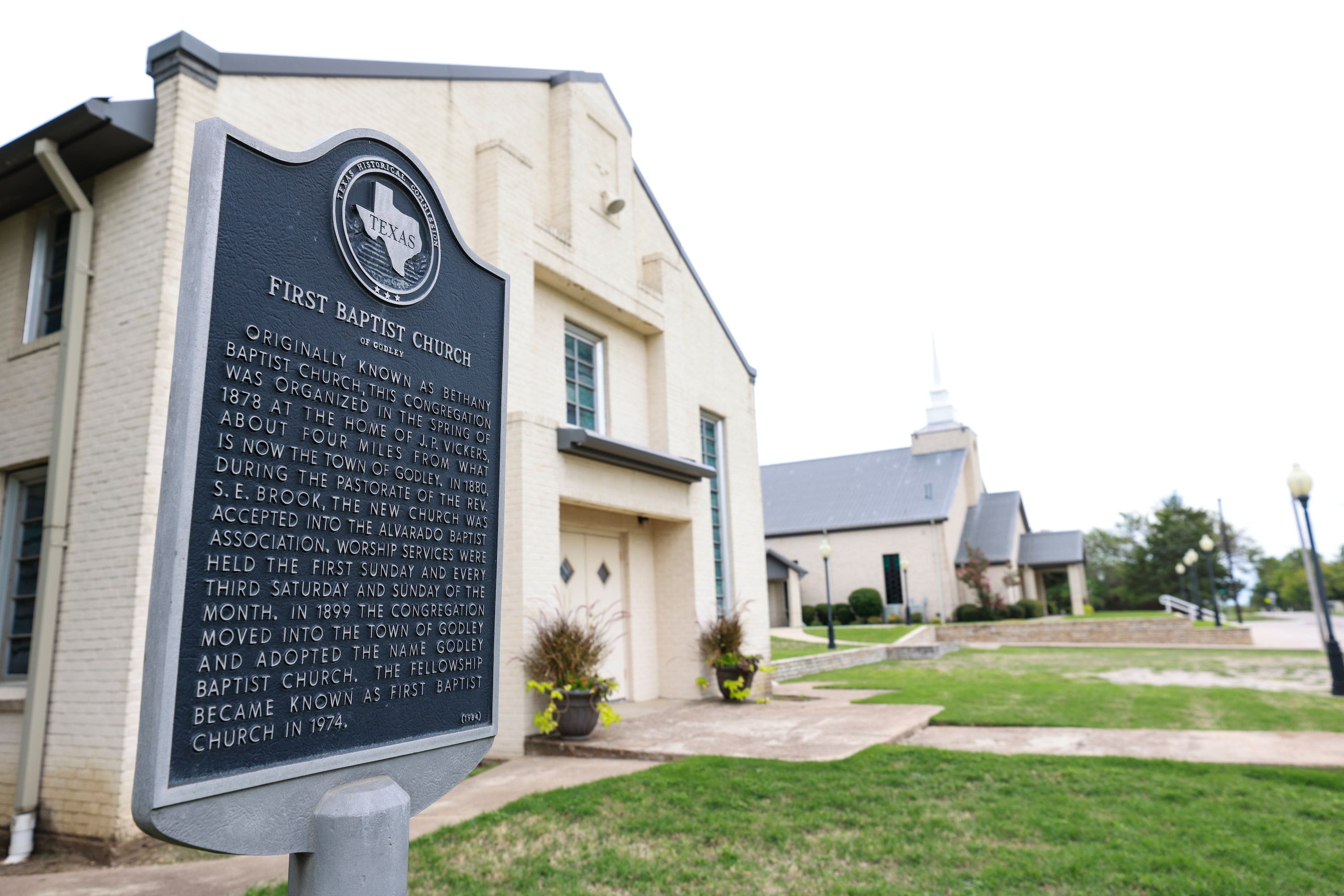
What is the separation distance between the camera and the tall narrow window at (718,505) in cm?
1437

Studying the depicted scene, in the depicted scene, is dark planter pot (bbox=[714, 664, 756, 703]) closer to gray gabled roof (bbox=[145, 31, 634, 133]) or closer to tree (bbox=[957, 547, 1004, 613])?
gray gabled roof (bbox=[145, 31, 634, 133])

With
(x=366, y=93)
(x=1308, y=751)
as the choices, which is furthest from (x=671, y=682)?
(x=366, y=93)

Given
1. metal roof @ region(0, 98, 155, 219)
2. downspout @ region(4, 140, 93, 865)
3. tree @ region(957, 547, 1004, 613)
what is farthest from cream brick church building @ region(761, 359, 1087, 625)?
metal roof @ region(0, 98, 155, 219)

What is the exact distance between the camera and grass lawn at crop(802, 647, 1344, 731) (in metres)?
9.80

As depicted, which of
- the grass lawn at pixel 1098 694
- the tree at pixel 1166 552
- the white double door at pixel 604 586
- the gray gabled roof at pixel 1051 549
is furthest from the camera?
the tree at pixel 1166 552

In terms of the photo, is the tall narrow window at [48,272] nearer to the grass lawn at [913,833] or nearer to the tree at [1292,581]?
the grass lawn at [913,833]

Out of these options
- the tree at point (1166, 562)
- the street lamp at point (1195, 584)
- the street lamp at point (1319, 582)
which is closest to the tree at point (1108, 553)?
the tree at point (1166, 562)

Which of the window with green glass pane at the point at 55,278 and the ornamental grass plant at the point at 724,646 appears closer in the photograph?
the window with green glass pane at the point at 55,278

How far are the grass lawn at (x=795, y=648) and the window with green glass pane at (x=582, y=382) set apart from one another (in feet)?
32.2

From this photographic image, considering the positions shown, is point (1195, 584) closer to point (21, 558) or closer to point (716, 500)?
point (716, 500)

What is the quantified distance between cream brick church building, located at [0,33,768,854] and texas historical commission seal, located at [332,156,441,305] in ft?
3.34

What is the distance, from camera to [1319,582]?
45.1 ft

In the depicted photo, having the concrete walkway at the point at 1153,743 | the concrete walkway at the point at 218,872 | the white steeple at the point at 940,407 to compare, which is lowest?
the concrete walkway at the point at 218,872

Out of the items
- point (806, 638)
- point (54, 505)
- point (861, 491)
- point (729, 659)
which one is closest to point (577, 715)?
point (729, 659)
